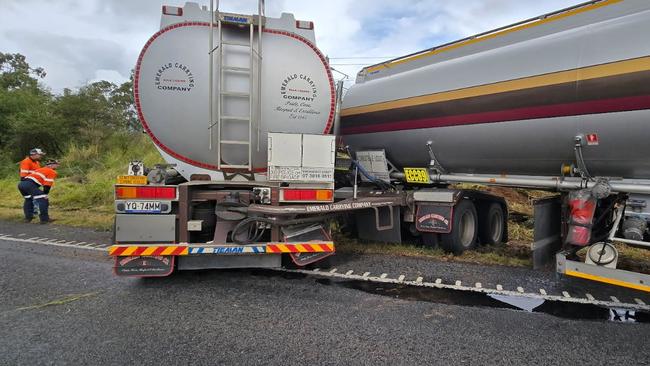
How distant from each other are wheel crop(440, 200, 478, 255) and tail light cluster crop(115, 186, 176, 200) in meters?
3.57

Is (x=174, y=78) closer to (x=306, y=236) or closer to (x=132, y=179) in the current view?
(x=132, y=179)

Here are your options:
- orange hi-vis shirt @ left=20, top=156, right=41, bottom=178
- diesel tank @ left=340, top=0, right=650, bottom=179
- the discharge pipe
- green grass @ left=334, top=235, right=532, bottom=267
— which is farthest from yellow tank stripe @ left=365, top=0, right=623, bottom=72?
orange hi-vis shirt @ left=20, top=156, right=41, bottom=178

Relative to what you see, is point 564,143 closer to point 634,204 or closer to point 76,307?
point 634,204

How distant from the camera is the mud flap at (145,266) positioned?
13.3ft

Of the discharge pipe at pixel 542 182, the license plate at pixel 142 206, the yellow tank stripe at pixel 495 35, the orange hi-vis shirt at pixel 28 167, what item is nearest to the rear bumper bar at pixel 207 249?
the license plate at pixel 142 206

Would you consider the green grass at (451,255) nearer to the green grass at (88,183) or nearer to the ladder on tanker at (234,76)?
the ladder on tanker at (234,76)

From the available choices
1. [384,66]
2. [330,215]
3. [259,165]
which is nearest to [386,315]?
[330,215]

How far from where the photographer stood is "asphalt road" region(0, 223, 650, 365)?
2754 millimetres

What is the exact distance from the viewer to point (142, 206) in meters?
4.13

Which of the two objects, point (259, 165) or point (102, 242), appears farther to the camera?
point (102, 242)

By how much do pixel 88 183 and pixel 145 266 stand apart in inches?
392

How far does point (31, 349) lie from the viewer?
2814 millimetres

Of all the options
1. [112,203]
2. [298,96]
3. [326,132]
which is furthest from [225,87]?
[112,203]

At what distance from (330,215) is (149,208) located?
1.95 m
